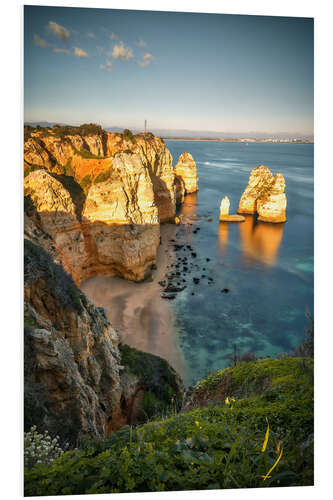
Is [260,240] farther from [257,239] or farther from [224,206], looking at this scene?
[224,206]

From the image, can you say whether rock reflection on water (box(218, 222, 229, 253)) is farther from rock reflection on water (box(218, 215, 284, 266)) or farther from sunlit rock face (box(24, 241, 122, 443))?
sunlit rock face (box(24, 241, 122, 443))

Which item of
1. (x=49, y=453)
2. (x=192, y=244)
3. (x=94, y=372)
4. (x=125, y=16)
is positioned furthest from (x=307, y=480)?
(x=192, y=244)

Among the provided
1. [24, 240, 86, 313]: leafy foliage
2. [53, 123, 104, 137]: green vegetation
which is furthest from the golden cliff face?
[24, 240, 86, 313]: leafy foliage

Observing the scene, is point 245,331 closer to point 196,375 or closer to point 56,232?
point 196,375

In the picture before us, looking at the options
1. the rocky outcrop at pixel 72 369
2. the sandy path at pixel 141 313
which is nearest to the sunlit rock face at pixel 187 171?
the sandy path at pixel 141 313

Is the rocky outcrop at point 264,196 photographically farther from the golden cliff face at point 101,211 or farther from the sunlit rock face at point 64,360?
the sunlit rock face at point 64,360

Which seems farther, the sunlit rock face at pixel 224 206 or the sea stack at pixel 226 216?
the sea stack at pixel 226 216
